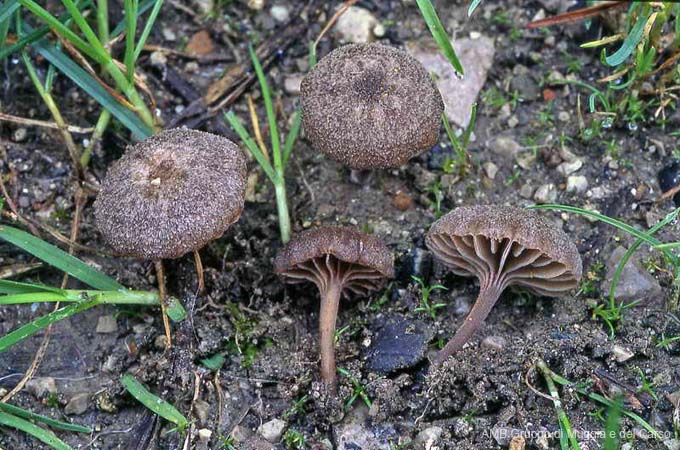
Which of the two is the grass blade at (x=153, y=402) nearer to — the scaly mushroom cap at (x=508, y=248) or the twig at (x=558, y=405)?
the scaly mushroom cap at (x=508, y=248)

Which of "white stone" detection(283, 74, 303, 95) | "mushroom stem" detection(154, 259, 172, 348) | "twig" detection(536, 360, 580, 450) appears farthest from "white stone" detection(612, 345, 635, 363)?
"white stone" detection(283, 74, 303, 95)

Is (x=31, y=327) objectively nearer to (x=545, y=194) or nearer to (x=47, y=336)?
(x=47, y=336)

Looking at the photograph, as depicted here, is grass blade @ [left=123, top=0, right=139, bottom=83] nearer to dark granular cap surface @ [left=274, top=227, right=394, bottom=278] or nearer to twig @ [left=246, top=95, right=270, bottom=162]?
twig @ [left=246, top=95, right=270, bottom=162]

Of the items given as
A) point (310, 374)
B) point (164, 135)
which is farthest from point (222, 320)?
point (164, 135)

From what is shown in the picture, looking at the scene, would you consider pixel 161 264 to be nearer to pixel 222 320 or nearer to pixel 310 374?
pixel 222 320

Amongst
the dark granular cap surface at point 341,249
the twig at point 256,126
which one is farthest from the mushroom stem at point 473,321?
the twig at point 256,126

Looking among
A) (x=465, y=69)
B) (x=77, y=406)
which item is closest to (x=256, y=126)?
(x=465, y=69)
